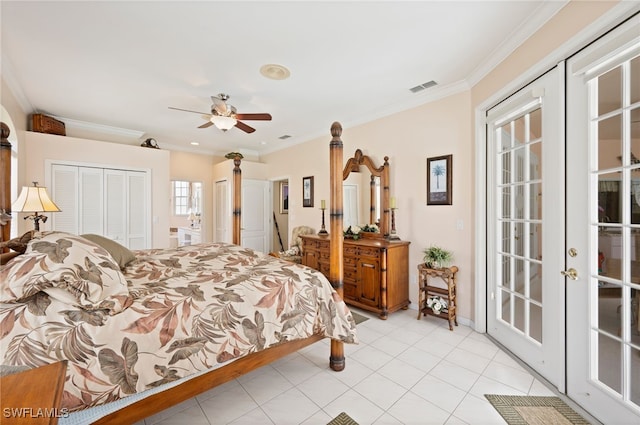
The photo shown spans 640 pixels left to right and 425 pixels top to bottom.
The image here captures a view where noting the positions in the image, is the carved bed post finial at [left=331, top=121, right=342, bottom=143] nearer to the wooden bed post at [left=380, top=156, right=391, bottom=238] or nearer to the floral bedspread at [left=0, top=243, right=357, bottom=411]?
the floral bedspread at [left=0, top=243, right=357, bottom=411]

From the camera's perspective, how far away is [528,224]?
2285 millimetres

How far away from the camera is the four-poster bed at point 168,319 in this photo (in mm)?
1176

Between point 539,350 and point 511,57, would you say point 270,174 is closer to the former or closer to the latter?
point 511,57

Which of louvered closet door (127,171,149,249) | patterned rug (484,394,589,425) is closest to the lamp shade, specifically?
louvered closet door (127,171,149,249)

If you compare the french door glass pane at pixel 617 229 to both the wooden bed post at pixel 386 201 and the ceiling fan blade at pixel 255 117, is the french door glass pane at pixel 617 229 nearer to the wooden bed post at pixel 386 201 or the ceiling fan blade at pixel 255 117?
the wooden bed post at pixel 386 201

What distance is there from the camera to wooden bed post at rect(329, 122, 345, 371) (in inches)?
88.0

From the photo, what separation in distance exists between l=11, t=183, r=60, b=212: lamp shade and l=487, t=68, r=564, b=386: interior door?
4.58 m

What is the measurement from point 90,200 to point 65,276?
13.2 ft

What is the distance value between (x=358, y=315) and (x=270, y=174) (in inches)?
153

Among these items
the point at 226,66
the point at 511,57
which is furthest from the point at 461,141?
the point at 226,66

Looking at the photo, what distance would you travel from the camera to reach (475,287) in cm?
285

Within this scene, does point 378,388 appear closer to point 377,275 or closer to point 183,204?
point 377,275

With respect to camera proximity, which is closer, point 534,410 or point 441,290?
point 534,410

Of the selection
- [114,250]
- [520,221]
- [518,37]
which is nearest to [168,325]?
[114,250]
